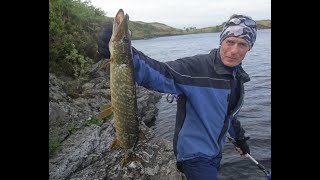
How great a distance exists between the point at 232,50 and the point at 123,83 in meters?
1.42

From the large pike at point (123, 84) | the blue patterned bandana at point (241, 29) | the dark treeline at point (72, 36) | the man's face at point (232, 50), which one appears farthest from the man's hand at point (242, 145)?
the dark treeline at point (72, 36)

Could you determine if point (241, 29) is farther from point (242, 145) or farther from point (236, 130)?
point (242, 145)

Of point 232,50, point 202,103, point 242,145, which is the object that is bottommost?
point 242,145

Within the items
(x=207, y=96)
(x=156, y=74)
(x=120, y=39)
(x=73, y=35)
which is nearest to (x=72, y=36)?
(x=73, y=35)

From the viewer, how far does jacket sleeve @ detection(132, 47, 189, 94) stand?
126 inches

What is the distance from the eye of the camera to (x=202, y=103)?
3.81 m

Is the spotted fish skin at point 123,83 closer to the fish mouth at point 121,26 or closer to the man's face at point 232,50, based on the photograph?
the fish mouth at point 121,26

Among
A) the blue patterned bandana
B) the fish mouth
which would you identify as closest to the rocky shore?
→ the blue patterned bandana
